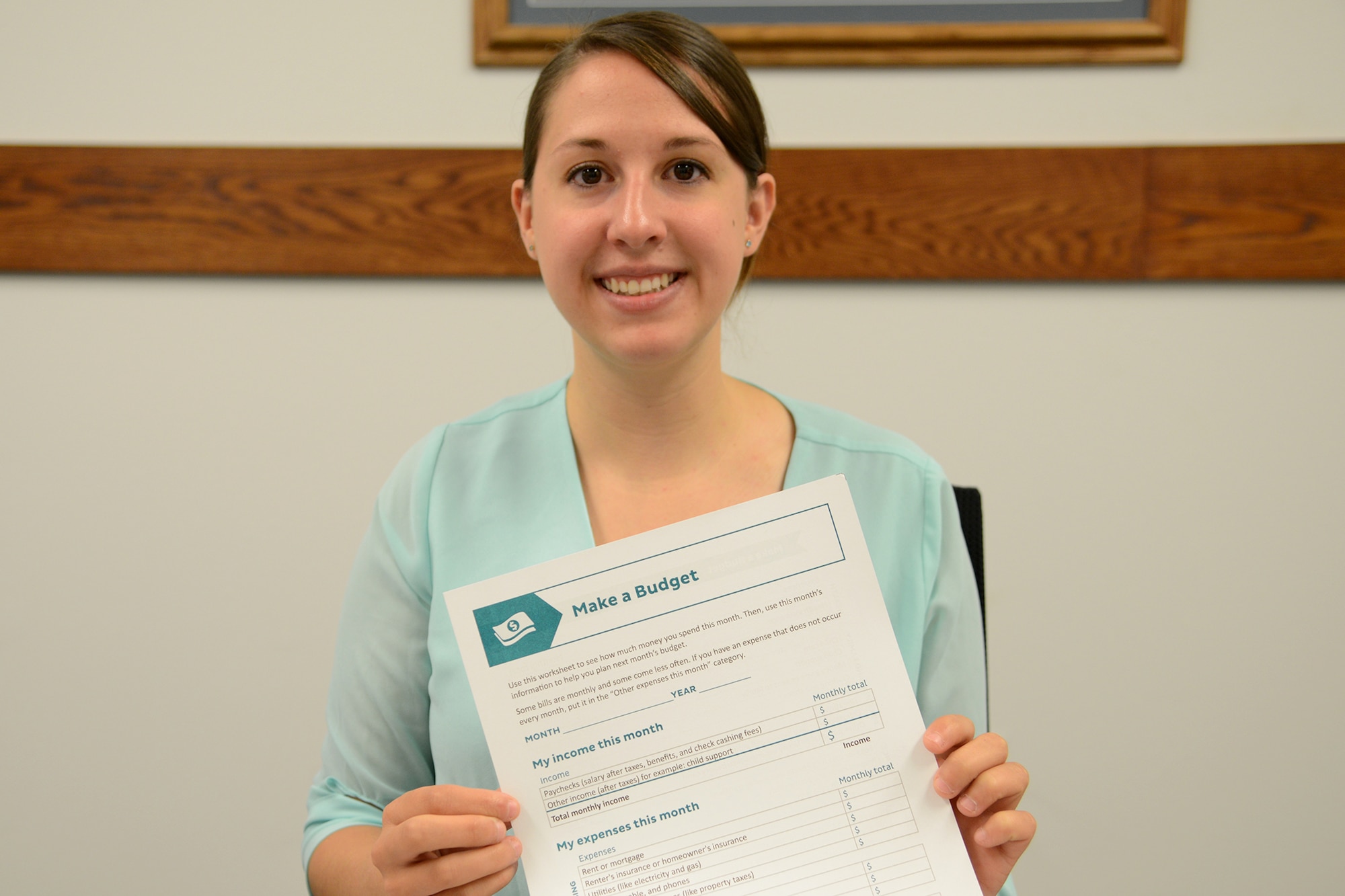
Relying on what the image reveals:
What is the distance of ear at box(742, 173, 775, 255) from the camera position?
1.02 metres

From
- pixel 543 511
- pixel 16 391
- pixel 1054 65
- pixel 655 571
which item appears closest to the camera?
pixel 655 571

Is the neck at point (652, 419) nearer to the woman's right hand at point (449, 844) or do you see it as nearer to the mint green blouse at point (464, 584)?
the mint green blouse at point (464, 584)

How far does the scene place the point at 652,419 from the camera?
3.36ft

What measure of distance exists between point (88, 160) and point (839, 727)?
60.8 inches

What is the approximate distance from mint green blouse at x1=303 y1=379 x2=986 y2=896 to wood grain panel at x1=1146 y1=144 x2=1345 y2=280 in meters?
0.78

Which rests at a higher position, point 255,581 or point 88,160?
point 88,160

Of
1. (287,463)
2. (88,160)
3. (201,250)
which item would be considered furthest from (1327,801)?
(88,160)

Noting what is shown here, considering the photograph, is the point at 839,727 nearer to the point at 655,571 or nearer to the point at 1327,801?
the point at 655,571

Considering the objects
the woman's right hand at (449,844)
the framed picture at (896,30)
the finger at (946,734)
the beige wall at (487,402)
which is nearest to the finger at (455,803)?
the woman's right hand at (449,844)

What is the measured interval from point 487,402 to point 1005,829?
1.12 metres

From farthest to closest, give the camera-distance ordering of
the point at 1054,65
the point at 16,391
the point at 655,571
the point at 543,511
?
the point at 16,391 → the point at 1054,65 → the point at 543,511 → the point at 655,571

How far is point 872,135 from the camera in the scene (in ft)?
5.05

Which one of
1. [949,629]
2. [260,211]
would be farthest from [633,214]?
[260,211]

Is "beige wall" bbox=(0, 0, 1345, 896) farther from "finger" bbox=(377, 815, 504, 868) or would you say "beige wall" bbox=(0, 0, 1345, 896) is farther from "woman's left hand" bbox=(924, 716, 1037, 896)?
"finger" bbox=(377, 815, 504, 868)
